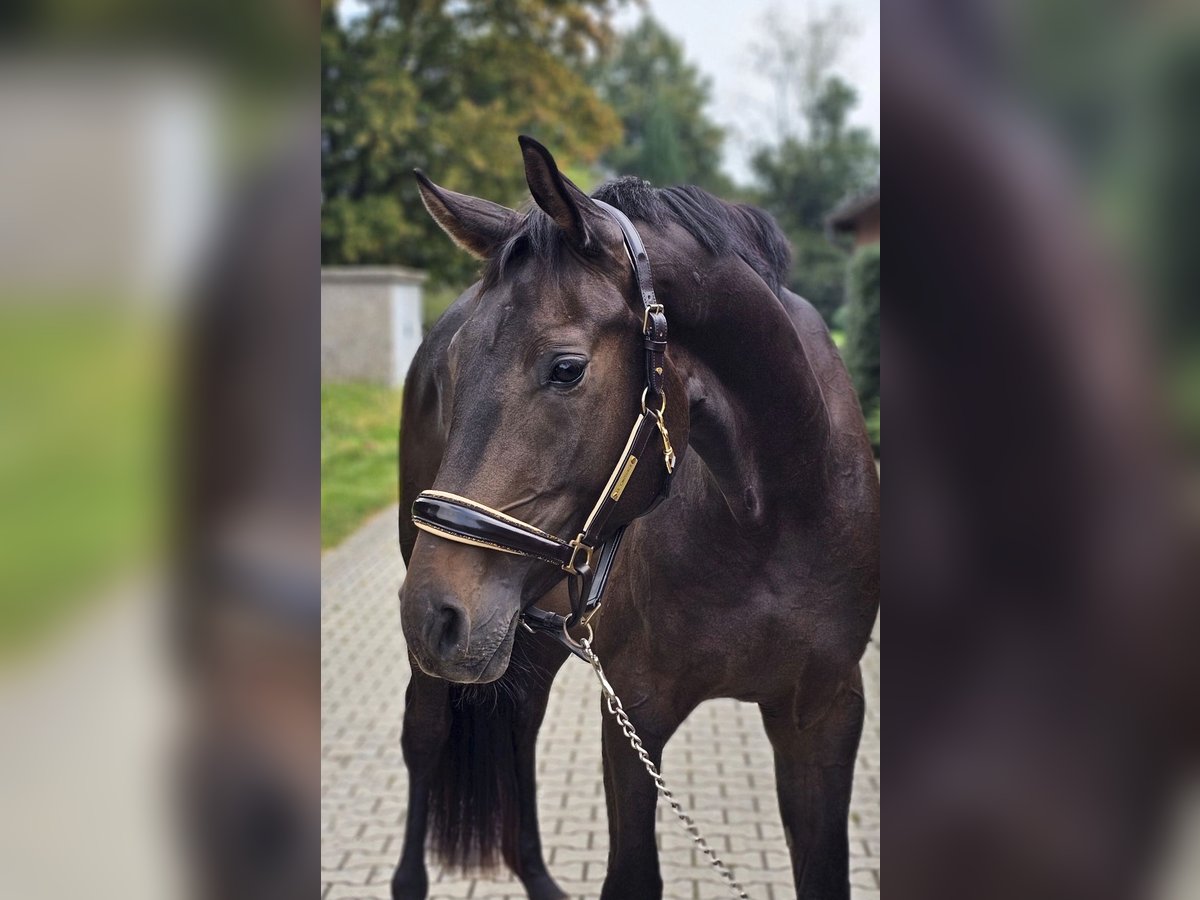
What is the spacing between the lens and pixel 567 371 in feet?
5.55

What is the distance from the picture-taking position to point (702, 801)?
4.44 meters

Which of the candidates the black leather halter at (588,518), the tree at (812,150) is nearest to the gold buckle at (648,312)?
the black leather halter at (588,518)

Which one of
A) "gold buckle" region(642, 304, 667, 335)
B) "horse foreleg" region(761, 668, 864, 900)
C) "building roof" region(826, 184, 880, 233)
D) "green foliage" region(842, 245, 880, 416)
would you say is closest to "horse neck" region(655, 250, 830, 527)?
"gold buckle" region(642, 304, 667, 335)

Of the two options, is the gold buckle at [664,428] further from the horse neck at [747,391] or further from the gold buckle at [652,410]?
the horse neck at [747,391]

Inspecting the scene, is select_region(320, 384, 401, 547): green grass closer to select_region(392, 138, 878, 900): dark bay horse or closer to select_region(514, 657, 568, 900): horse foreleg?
select_region(514, 657, 568, 900): horse foreleg

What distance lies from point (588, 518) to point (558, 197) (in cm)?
52

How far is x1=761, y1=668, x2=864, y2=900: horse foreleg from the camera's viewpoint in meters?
2.39

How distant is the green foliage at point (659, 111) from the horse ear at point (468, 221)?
11.4 metres

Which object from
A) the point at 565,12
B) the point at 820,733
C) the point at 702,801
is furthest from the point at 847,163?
the point at 820,733
